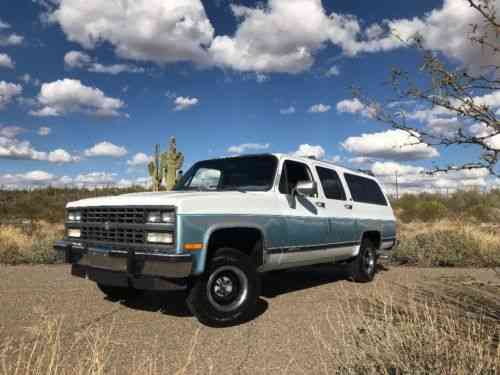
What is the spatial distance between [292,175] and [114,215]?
2.59 meters

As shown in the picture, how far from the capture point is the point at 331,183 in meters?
7.13

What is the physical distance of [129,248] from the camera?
179 inches

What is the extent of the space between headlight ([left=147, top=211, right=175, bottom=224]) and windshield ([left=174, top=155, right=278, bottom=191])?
1542 millimetres

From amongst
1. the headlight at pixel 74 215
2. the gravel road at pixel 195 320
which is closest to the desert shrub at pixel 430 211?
the gravel road at pixel 195 320

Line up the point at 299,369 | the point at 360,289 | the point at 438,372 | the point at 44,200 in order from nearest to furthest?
the point at 438,372 → the point at 299,369 → the point at 360,289 → the point at 44,200

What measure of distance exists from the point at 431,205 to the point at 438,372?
104 ft

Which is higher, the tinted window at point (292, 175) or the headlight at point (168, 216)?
the tinted window at point (292, 175)

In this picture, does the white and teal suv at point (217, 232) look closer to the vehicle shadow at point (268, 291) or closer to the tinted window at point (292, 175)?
the tinted window at point (292, 175)

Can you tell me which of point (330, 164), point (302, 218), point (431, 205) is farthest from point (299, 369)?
point (431, 205)

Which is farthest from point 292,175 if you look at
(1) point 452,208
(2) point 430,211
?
(1) point 452,208

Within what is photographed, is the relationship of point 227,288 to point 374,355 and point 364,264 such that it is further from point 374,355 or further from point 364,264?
point 364,264

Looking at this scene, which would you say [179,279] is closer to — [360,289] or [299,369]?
[299,369]

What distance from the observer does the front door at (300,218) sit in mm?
5699

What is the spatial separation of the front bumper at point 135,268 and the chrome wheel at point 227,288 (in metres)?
0.43
